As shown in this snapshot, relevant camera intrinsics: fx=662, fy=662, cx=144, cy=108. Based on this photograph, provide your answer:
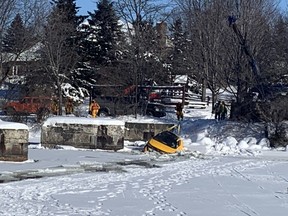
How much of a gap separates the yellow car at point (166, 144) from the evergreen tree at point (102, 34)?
3052 centimetres

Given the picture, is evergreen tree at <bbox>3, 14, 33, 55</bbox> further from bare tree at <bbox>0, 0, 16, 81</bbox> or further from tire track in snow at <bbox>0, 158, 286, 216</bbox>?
tire track in snow at <bbox>0, 158, 286, 216</bbox>

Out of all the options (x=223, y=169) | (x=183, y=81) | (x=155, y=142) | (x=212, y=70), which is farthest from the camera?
(x=183, y=81)

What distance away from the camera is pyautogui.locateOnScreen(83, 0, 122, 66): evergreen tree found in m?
61.6

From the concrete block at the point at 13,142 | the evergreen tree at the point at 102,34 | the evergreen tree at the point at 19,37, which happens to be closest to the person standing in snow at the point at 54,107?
the evergreen tree at the point at 19,37

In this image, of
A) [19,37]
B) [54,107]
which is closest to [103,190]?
[54,107]

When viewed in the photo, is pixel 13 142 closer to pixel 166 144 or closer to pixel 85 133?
pixel 85 133

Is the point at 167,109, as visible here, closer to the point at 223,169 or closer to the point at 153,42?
the point at 153,42

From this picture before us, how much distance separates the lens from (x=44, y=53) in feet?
169

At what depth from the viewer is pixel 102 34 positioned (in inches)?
2453

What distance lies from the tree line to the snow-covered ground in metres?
9.28

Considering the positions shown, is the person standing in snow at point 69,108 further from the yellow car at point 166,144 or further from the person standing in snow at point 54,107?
the yellow car at point 166,144

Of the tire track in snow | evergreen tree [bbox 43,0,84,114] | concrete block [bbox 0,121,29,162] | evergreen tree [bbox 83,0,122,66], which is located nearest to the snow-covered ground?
the tire track in snow

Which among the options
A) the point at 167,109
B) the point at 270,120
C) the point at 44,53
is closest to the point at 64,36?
the point at 44,53

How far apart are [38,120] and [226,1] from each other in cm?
1758
